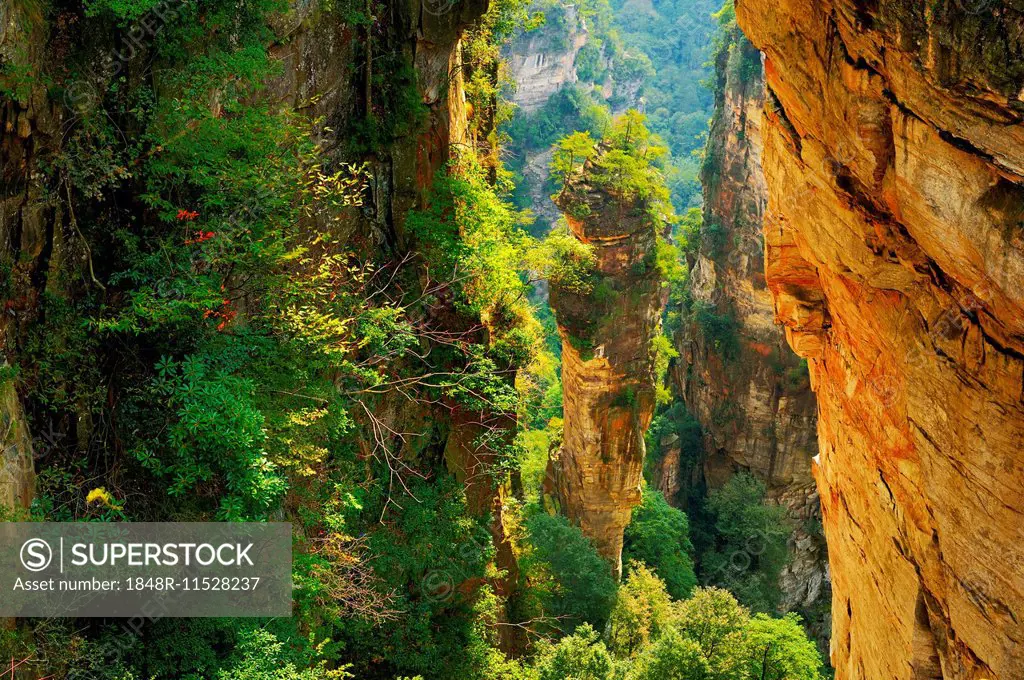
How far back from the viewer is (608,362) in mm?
22812

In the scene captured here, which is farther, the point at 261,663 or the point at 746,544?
the point at 746,544

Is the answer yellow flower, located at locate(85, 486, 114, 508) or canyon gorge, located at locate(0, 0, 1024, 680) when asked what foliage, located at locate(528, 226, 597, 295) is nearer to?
canyon gorge, located at locate(0, 0, 1024, 680)

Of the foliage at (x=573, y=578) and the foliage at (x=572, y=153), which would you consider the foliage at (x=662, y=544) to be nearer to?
the foliage at (x=573, y=578)

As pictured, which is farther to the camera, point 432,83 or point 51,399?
point 432,83

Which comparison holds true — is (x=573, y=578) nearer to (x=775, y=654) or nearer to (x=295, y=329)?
(x=775, y=654)

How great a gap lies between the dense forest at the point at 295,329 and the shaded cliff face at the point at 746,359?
41.9 ft

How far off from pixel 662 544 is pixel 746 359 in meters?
7.66

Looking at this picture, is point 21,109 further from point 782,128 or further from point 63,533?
point 782,128

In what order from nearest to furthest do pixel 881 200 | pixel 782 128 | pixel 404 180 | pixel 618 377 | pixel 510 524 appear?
1. pixel 881 200
2. pixel 782 128
3. pixel 404 180
4. pixel 510 524
5. pixel 618 377

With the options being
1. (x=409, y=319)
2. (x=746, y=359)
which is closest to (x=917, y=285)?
(x=409, y=319)

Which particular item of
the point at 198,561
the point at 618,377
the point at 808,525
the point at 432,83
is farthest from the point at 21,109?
the point at 808,525

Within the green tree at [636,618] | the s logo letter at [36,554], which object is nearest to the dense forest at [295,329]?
the s logo letter at [36,554]

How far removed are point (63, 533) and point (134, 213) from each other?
3.43 meters

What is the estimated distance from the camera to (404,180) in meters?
12.0
